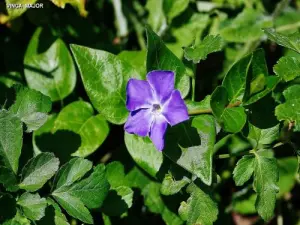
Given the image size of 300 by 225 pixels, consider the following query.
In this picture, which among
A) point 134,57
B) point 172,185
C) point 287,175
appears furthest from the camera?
point 287,175

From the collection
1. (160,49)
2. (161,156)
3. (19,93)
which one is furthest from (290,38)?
(19,93)

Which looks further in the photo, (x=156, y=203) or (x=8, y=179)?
(x=156, y=203)

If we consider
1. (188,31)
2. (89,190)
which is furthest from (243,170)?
(188,31)

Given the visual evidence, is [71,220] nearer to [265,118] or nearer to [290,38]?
[265,118]

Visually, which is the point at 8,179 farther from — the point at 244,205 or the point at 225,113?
the point at 244,205

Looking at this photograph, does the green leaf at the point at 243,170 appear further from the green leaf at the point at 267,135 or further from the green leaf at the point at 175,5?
the green leaf at the point at 175,5

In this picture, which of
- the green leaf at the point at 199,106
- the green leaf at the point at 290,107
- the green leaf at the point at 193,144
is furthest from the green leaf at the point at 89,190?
the green leaf at the point at 290,107

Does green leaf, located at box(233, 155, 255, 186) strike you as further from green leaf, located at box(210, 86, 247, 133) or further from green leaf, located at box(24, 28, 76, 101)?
green leaf, located at box(24, 28, 76, 101)
